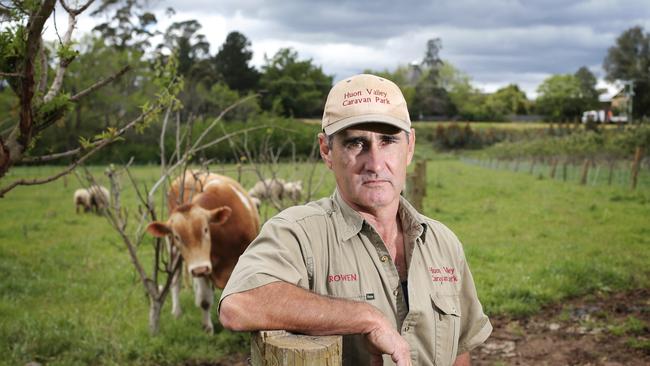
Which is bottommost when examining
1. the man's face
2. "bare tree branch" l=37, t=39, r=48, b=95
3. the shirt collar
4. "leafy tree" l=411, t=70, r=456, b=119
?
the shirt collar

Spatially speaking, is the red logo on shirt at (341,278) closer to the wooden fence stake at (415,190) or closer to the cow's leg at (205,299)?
the cow's leg at (205,299)

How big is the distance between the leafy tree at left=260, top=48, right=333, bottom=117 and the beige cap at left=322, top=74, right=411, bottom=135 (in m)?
49.5

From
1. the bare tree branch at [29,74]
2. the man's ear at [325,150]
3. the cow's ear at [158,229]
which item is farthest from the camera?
the cow's ear at [158,229]

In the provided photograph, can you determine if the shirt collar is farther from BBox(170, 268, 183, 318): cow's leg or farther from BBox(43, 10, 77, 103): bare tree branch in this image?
BBox(170, 268, 183, 318): cow's leg

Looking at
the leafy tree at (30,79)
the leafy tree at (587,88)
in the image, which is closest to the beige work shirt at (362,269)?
the leafy tree at (30,79)

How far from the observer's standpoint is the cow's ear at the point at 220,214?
6617 millimetres

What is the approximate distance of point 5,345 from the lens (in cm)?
631

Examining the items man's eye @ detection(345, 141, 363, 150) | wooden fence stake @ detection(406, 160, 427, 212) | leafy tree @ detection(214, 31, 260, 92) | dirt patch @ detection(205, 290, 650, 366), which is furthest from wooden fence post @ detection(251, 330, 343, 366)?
leafy tree @ detection(214, 31, 260, 92)

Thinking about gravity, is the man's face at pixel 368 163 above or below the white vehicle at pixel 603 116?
below

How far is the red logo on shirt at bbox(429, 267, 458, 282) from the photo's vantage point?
2.37 meters

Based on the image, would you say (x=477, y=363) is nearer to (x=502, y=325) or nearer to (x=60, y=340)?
(x=502, y=325)

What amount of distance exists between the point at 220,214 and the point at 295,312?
485cm

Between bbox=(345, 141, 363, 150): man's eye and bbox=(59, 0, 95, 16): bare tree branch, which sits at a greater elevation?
bbox=(59, 0, 95, 16): bare tree branch

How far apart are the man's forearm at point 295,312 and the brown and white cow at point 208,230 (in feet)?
14.8
